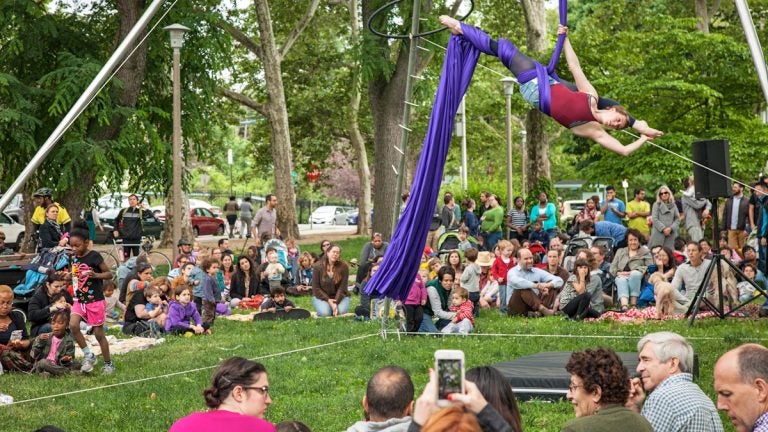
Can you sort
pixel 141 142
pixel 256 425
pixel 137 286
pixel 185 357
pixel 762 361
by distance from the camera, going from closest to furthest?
1. pixel 762 361
2. pixel 256 425
3. pixel 185 357
4. pixel 137 286
5. pixel 141 142

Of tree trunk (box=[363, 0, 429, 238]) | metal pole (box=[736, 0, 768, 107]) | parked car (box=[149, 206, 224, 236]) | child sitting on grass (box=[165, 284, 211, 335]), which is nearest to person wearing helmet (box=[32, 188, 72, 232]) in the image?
child sitting on grass (box=[165, 284, 211, 335])

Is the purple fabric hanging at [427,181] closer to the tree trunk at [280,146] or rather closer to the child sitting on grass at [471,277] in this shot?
the child sitting on grass at [471,277]

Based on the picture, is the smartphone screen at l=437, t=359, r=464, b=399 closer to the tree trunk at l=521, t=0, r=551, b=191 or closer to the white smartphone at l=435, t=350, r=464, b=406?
the white smartphone at l=435, t=350, r=464, b=406

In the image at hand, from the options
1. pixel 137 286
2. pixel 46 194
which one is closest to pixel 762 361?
pixel 137 286

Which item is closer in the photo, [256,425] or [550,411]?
[256,425]

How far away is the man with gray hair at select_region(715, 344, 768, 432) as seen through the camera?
3.86m

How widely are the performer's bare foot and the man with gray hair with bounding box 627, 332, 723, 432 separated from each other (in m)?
4.17

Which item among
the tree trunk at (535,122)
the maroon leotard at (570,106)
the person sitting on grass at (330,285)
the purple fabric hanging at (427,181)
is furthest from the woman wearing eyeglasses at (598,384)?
the tree trunk at (535,122)

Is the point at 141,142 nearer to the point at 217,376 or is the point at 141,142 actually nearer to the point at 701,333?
the point at 701,333

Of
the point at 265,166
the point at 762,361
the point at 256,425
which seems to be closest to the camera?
the point at 762,361

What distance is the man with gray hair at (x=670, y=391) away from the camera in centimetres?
471

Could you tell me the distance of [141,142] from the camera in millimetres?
19016

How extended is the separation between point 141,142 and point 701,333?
452 inches

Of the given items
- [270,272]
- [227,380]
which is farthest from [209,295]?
[227,380]
